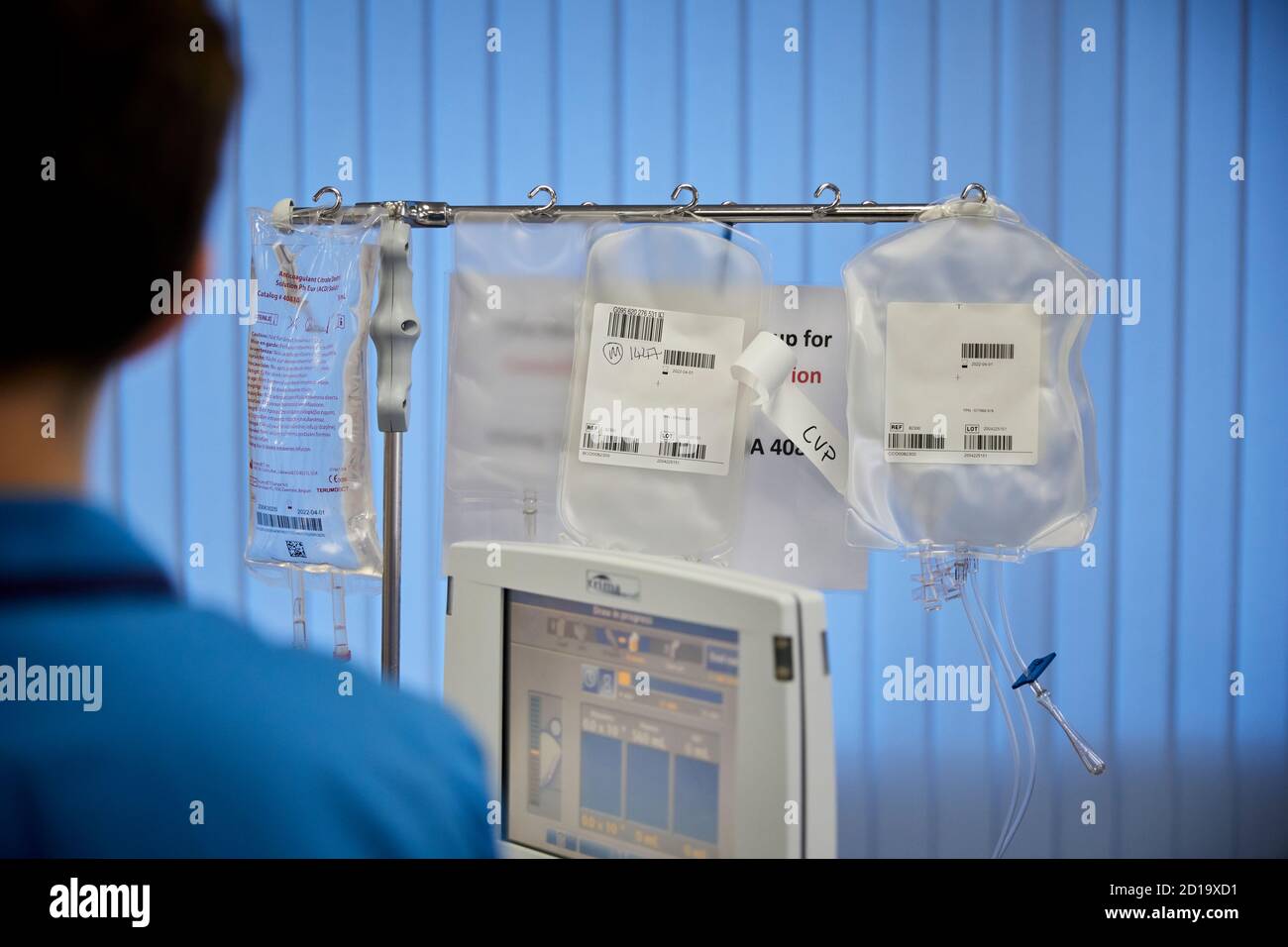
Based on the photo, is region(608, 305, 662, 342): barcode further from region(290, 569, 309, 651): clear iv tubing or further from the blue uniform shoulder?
the blue uniform shoulder

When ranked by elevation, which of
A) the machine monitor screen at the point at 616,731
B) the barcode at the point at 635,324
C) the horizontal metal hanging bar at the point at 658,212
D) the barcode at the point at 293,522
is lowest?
the machine monitor screen at the point at 616,731

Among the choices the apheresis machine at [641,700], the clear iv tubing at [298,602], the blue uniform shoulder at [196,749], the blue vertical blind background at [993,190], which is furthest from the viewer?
the blue vertical blind background at [993,190]

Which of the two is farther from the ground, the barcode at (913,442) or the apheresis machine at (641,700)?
the barcode at (913,442)

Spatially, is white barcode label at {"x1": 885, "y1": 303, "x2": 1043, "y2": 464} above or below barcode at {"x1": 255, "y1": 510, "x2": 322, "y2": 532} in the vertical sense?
above

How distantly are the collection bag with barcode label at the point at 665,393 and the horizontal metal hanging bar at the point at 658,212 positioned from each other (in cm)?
3

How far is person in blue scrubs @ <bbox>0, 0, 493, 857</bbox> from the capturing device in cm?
37

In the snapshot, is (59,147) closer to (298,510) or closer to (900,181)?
(298,510)

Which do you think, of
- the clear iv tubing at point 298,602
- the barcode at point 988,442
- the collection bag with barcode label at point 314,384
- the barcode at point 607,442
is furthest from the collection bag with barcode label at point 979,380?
the clear iv tubing at point 298,602

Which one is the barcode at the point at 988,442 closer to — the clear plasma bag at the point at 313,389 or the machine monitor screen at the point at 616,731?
the machine monitor screen at the point at 616,731

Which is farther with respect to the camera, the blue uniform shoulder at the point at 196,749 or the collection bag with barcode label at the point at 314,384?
the collection bag with barcode label at the point at 314,384

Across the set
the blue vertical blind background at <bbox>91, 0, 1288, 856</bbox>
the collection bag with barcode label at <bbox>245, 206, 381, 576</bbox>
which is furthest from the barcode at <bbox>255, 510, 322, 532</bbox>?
the blue vertical blind background at <bbox>91, 0, 1288, 856</bbox>

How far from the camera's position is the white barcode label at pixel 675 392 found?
110cm

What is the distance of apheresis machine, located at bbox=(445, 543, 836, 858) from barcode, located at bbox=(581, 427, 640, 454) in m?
0.25
